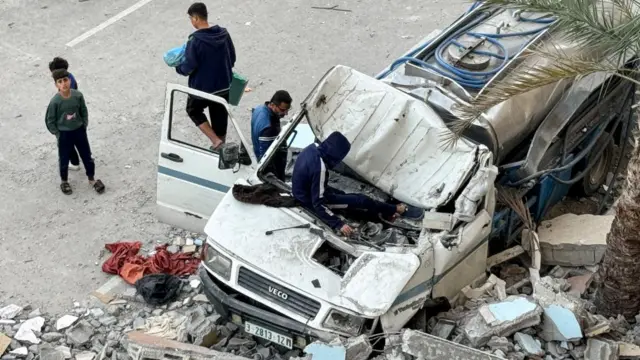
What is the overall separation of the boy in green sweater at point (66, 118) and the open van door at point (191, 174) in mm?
1375

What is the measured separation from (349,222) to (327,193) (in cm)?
32

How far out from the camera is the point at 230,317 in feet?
23.2

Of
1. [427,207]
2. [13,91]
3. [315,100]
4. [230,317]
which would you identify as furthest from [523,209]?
[13,91]

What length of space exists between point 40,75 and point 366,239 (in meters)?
6.49

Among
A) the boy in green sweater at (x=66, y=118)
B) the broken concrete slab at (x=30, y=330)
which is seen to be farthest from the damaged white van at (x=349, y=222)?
the broken concrete slab at (x=30, y=330)

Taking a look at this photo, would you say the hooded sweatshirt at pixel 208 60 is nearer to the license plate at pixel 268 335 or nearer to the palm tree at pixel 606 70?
the palm tree at pixel 606 70

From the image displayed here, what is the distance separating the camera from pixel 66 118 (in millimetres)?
9062

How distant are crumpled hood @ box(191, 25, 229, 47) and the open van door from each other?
118cm

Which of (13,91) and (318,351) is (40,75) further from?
(318,351)

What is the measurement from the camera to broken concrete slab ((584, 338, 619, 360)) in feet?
21.9

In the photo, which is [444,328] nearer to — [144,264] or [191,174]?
[191,174]

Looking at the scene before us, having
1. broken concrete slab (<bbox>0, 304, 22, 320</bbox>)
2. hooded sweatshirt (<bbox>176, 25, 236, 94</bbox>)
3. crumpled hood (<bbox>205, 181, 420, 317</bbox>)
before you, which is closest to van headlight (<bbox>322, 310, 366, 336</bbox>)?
crumpled hood (<bbox>205, 181, 420, 317</bbox>)

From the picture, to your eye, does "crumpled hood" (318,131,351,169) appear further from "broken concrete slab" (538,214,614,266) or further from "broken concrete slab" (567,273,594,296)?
"broken concrete slab" (567,273,594,296)

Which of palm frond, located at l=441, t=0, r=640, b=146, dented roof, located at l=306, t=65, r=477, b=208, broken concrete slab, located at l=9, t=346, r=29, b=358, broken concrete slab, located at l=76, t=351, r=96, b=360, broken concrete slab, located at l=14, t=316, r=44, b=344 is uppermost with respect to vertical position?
palm frond, located at l=441, t=0, r=640, b=146
